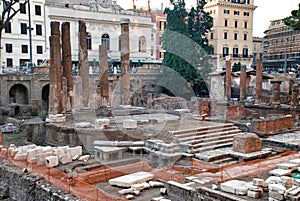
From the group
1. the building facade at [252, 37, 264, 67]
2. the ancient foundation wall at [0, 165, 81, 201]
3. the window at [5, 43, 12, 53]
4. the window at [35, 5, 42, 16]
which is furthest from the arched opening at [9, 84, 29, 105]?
the building facade at [252, 37, 264, 67]

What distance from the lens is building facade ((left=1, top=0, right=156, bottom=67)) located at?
33.4 metres

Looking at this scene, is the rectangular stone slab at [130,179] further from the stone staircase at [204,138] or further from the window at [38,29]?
the window at [38,29]

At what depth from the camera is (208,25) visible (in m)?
35.8

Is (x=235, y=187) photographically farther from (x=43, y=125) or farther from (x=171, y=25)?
(x=171, y=25)

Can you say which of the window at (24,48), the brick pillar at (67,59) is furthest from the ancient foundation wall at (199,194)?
A: the window at (24,48)

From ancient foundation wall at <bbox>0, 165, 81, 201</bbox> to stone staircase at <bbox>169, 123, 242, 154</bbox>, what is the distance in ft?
17.5

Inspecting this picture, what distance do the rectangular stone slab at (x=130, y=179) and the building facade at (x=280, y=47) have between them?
41093mm

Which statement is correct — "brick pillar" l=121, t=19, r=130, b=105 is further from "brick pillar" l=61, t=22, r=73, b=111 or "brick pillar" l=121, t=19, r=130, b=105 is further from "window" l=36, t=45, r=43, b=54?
"window" l=36, t=45, r=43, b=54

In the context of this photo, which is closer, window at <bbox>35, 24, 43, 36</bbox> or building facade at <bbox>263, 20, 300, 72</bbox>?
window at <bbox>35, 24, 43, 36</bbox>

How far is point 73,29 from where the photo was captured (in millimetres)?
35062

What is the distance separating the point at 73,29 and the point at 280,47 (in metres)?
31.7

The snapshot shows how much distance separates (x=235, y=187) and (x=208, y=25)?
29.5 m

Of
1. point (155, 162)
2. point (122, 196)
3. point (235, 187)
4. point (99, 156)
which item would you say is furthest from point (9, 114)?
point (235, 187)

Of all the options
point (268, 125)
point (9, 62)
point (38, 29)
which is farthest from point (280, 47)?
point (268, 125)
